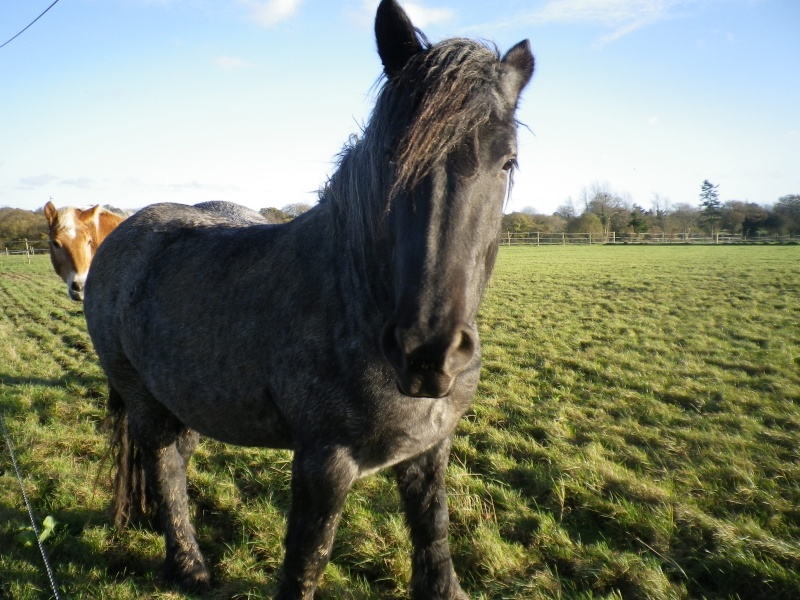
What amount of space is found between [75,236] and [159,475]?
18.1 feet

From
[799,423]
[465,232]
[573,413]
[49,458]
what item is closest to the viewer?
[465,232]

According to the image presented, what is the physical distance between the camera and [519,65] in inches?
86.0

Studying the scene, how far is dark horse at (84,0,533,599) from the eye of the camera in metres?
1.70

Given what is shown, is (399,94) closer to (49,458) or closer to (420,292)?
(420,292)

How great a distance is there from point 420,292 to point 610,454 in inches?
137

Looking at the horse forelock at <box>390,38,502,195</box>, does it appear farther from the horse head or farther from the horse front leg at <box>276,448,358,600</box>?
the horse front leg at <box>276,448,358,600</box>

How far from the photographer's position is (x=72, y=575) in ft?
9.48

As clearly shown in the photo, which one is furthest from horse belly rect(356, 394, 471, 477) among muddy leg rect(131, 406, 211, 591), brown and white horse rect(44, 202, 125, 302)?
brown and white horse rect(44, 202, 125, 302)

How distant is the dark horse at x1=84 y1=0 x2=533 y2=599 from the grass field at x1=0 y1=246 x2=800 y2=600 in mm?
419

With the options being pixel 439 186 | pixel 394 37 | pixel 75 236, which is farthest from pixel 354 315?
pixel 75 236

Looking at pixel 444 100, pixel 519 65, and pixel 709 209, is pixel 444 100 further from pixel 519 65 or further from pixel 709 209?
pixel 709 209

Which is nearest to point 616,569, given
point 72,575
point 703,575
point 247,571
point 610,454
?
point 703,575

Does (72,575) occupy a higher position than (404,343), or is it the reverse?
(404,343)

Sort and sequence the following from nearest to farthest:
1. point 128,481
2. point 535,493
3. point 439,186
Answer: point 439,186 < point 128,481 < point 535,493
